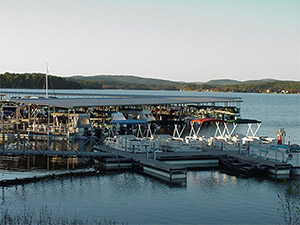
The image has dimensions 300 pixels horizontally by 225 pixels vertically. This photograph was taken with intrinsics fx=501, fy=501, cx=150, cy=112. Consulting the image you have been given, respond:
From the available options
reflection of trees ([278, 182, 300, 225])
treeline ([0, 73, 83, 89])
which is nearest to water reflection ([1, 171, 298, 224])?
reflection of trees ([278, 182, 300, 225])

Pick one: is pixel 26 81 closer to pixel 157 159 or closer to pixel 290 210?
pixel 157 159

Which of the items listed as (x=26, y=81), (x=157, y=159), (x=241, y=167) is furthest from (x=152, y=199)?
(x=26, y=81)

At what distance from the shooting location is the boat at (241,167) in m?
27.9

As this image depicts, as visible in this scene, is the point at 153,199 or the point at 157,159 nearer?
the point at 153,199

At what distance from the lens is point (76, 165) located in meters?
29.5

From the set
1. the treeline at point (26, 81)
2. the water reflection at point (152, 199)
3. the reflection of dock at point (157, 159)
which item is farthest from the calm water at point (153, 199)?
the treeline at point (26, 81)

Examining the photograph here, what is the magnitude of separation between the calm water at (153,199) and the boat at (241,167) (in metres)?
1.10

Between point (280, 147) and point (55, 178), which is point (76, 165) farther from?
point (280, 147)

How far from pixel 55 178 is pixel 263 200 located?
10452mm

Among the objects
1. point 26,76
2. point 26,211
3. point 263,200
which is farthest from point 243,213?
point 26,76

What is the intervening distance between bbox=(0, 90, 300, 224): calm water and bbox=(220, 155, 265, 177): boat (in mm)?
1102

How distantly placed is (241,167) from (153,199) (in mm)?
7822

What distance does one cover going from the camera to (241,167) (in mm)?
28203

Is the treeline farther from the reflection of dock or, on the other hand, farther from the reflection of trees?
the reflection of trees
